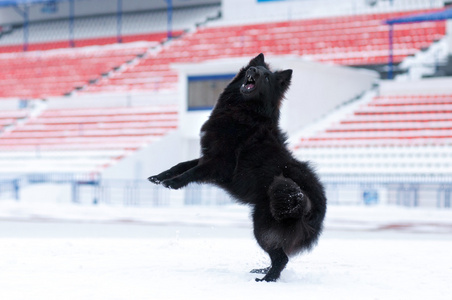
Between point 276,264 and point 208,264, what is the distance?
4.15 ft

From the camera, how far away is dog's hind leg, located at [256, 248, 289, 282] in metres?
5.05

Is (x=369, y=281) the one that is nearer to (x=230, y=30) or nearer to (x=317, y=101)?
(x=317, y=101)

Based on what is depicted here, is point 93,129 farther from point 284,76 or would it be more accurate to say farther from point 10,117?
point 284,76

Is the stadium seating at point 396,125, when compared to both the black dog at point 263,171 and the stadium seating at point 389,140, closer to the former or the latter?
the stadium seating at point 389,140

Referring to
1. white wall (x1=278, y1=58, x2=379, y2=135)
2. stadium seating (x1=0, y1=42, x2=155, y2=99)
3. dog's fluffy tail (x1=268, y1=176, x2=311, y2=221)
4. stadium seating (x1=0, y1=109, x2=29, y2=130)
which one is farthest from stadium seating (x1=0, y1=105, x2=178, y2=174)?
dog's fluffy tail (x1=268, y1=176, x2=311, y2=221)

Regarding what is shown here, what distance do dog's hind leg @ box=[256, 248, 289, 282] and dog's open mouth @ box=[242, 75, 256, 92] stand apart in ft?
3.87

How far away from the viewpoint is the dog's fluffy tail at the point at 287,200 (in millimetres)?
4805

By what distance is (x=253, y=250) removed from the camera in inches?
307

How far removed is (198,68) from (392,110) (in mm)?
6241

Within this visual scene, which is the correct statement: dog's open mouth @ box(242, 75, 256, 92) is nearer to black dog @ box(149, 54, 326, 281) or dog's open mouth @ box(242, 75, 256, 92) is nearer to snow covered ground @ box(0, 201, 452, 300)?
black dog @ box(149, 54, 326, 281)

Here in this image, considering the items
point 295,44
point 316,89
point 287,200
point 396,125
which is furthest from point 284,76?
point 295,44

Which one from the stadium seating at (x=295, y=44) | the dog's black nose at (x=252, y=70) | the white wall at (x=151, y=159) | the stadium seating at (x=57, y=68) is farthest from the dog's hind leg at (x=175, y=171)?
the stadium seating at (x=57, y=68)

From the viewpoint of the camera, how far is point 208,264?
20.4 ft

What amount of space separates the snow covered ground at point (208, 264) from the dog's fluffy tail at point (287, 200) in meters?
0.50
